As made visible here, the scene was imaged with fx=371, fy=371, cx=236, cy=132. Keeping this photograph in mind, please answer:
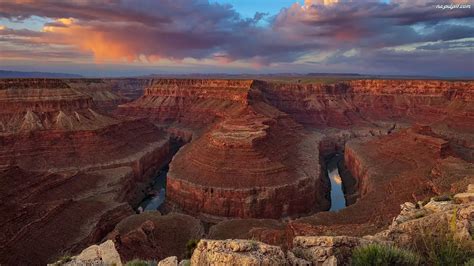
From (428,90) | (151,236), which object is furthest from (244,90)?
(151,236)

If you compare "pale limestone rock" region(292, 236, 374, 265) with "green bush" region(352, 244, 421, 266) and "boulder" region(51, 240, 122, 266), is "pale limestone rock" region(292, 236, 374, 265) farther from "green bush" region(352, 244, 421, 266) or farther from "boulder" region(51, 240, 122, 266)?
"boulder" region(51, 240, 122, 266)

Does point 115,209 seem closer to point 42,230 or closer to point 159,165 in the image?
point 42,230

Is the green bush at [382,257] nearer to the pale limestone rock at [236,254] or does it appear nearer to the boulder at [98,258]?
the pale limestone rock at [236,254]

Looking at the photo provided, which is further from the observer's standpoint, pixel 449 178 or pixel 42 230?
pixel 449 178

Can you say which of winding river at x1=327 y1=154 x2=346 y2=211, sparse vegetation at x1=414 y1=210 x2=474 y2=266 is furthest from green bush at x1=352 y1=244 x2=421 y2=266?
winding river at x1=327 y1=154 x2=346 y2=211

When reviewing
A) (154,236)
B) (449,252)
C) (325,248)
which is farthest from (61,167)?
(449,252)

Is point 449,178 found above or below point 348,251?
below

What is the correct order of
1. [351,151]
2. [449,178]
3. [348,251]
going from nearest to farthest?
A: [348,251] → [449,178] → [351,151]

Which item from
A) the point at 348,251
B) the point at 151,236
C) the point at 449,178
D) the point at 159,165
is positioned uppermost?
the point at 348,251
